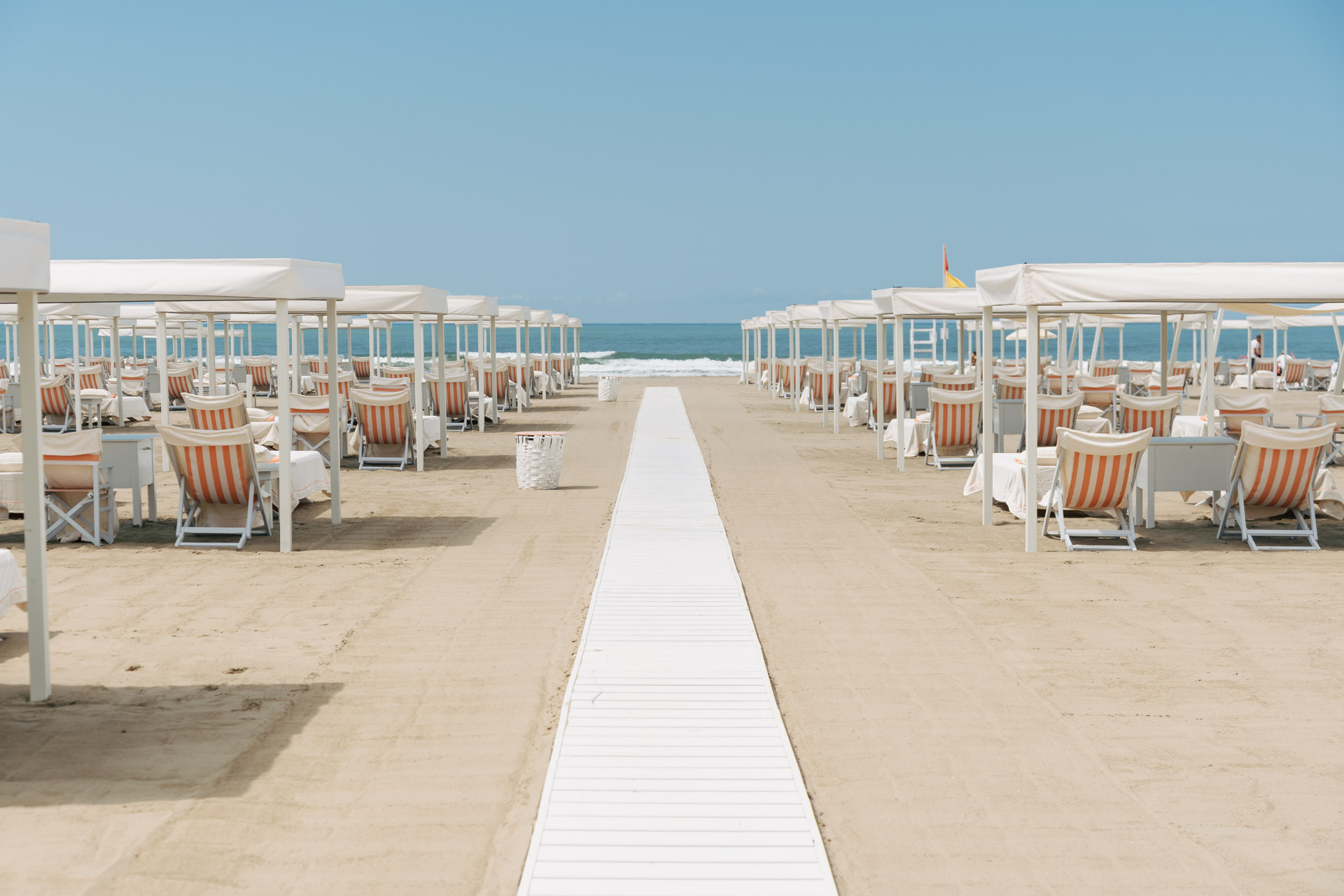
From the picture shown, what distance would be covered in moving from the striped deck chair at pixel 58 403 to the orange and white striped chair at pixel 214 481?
10.5 meters

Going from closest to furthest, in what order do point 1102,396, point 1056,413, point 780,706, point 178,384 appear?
point 780,706 → point 1056,413 → point 1102,396 → point 178,384

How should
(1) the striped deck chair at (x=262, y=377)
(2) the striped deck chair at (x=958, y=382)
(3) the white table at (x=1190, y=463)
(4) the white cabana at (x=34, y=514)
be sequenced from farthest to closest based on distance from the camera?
(1) the striped deck chair at (x=262, y=377) → (2) the striped deck chair at (x=958, y=382) → (3) the white table at (x=1190, y=463) → (4) the white cabana at (x=34, y=514)

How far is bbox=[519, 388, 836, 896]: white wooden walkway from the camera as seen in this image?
3.22 meters

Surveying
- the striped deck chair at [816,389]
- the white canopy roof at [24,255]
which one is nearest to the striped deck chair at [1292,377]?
the striped deck chair at [816,389]

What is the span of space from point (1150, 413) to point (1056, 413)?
88cm

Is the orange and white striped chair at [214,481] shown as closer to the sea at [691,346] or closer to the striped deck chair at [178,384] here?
the striped deck chair at [178,384]

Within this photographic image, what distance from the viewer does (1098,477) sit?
816 centimetres

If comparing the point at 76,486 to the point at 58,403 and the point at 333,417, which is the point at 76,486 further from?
Result: the point at 58,403

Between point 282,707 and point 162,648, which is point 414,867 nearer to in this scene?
point 282,707

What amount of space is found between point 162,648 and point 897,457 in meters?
9.36

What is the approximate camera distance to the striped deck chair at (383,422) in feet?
42.9

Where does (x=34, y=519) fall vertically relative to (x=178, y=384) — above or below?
below

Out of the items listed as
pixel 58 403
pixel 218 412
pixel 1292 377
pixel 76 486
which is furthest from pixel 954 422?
pixel 1292 377

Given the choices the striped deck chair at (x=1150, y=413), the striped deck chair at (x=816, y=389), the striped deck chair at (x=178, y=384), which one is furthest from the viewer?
the striped deck chair at (x=178, y=384)
